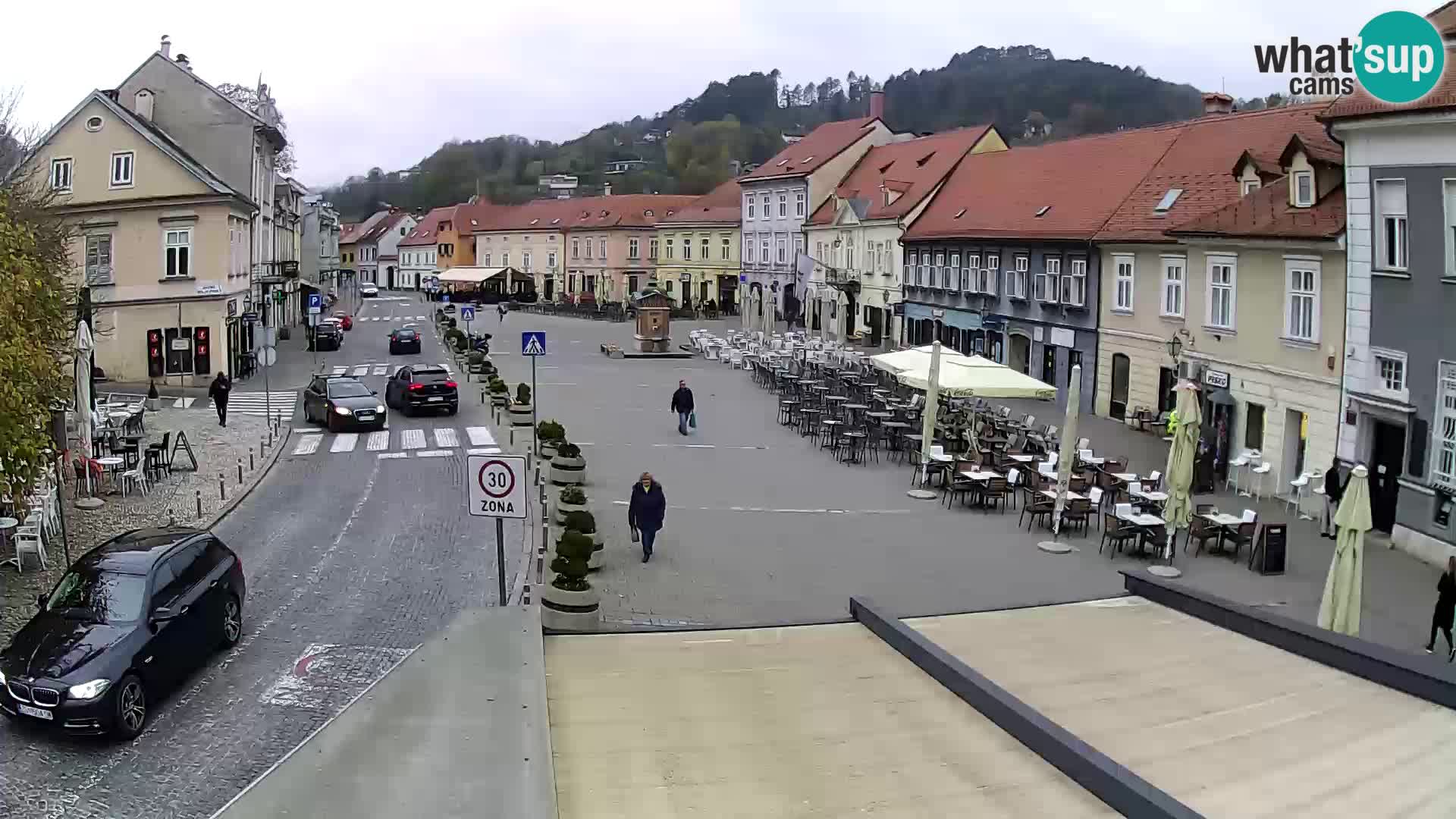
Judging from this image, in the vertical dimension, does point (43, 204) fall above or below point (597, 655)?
above

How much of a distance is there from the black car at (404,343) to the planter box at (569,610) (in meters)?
44.3

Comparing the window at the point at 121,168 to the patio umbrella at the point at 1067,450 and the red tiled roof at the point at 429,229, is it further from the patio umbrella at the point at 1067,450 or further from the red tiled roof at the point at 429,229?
the red tiled roof at the point at 429,229

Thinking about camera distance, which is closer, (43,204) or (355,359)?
(43,204)

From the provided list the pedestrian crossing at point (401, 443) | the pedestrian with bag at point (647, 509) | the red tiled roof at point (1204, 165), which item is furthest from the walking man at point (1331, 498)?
the pedestrian crossing at point (401, 443)

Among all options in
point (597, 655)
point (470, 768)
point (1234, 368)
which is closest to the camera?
point (470, 768)

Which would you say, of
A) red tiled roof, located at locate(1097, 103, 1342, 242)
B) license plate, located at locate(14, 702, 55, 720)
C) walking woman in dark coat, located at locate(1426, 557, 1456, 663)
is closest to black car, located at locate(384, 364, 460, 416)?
red tiled roof, located at locate(1097, 103, 1342, 242)

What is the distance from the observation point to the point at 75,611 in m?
12.4

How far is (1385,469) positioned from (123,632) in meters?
19.3

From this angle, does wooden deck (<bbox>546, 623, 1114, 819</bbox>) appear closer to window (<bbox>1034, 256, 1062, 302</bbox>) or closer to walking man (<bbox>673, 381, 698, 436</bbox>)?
walking man (<bbox>673, 381, 698, 436</bbox>)

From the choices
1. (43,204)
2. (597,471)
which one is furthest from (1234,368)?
(43,204)

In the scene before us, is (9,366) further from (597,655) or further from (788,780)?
(788,780)

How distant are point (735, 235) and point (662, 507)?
71.3 m

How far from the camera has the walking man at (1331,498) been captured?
2122 cm

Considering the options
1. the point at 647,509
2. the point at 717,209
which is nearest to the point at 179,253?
the point at 647,509
